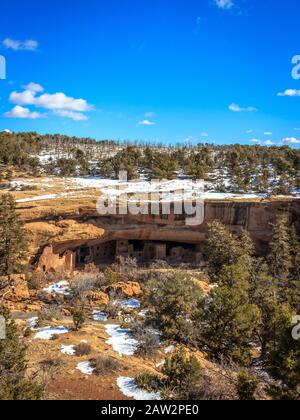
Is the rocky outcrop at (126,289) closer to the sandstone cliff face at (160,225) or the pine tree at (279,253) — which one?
the sandstone cliff face at (160,225)

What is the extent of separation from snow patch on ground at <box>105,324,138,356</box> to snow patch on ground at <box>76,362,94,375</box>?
175 centimetres

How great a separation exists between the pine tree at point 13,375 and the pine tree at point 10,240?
47.3ft

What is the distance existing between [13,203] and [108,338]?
13168 millimetres

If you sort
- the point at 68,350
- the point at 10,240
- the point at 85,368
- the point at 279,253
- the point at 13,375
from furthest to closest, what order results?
the point at 279,253 → the point at 10,240 → the point at 68,350 → the point at 85,368 → the point at 13,375

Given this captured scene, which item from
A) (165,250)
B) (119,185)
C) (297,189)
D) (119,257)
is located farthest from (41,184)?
(297,189)

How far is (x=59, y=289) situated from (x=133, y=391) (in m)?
14.2

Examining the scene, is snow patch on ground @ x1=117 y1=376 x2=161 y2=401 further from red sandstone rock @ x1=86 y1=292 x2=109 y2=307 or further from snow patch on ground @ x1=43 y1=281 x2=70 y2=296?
snow patch on ground @ x1=43 y1=281 x2=70 y2=296

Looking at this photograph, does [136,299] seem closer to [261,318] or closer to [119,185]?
[261,318]

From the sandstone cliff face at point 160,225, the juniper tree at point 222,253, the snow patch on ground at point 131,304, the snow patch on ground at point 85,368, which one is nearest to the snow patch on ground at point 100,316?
the snow patch on ground at point 131,304

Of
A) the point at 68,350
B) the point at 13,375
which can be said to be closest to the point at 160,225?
the point at 68,350

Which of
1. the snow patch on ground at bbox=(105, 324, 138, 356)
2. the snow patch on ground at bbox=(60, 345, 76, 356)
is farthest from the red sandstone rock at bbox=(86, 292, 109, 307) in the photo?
the snow patch on ground at bbox=(60, 345, 76, 356)

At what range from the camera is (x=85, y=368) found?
1291 cm

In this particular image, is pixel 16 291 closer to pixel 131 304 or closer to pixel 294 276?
pixel 131 304

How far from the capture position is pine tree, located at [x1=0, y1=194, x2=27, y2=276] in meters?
24.0
